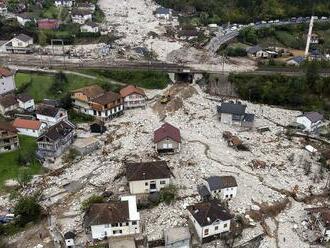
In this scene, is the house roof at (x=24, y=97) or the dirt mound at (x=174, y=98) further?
the dirt mound at (x=174, y=98)

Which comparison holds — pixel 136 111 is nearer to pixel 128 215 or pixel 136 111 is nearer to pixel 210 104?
pixel 210 104

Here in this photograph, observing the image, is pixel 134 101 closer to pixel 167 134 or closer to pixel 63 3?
pixel 167 134

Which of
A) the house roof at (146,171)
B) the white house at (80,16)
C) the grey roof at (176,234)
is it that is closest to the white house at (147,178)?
the house roof at (146,171)

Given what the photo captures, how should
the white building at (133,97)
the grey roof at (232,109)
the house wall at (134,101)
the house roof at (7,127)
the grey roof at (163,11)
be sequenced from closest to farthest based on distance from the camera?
the house roof at (7,127)
the grey roof at (232,109)
the white building at (133,97)
the house wall at (134,101)
the grey roof at (163,11)

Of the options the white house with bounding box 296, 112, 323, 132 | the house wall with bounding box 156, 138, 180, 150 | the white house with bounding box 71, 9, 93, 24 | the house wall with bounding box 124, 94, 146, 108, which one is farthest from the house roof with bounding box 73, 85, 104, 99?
the white house with bounding box 71, 9, 93, 24

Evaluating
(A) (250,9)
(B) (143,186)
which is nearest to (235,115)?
(B) (143,186)

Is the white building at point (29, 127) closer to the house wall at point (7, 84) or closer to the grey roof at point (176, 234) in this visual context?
the house wall at point (7, 84)

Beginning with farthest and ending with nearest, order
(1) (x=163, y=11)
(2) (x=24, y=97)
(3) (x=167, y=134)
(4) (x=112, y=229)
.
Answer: (1) (x=163, y=11), (2) (x=24, y=97), (3) (x=167, y=134), (4) (x=112, y=229)
